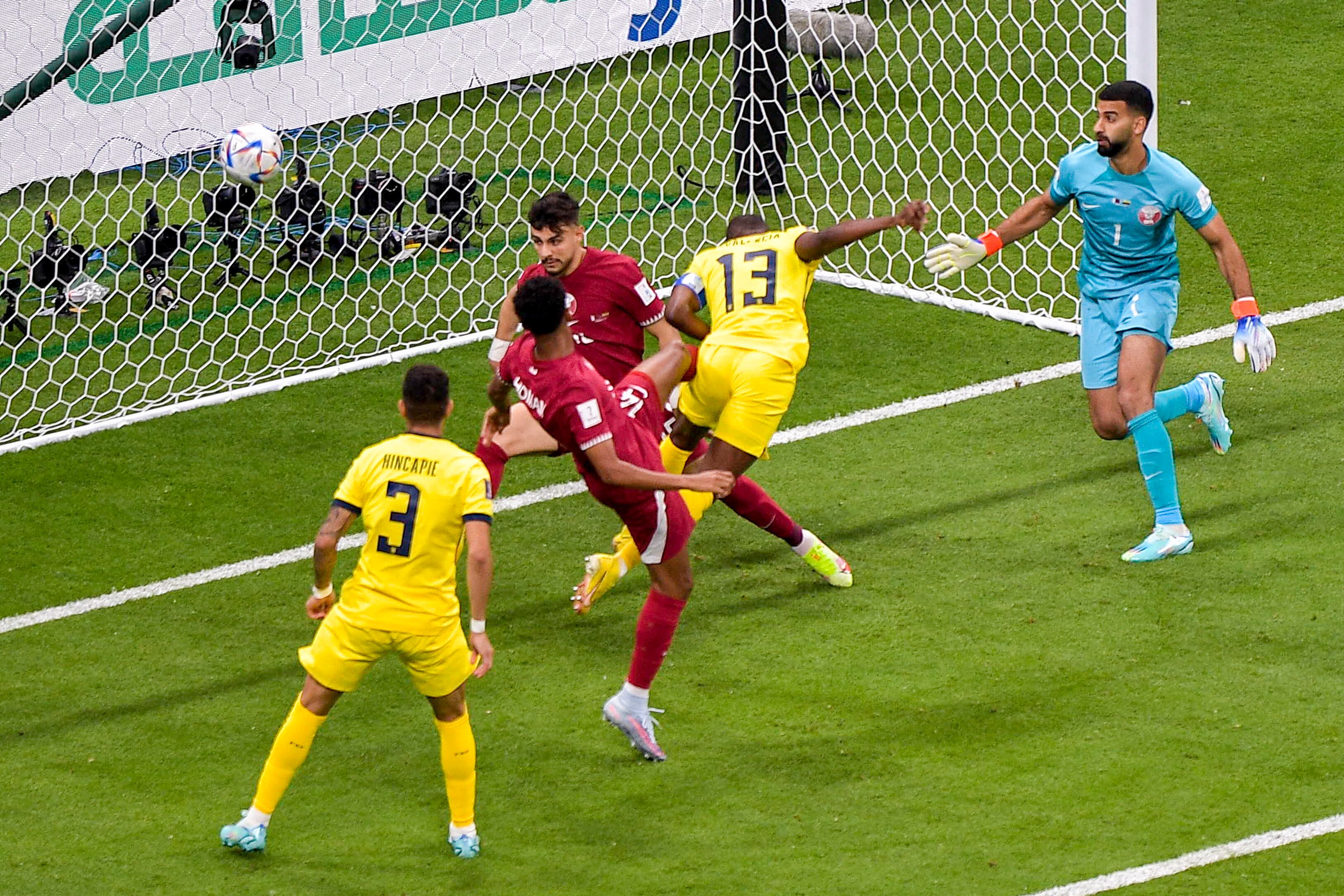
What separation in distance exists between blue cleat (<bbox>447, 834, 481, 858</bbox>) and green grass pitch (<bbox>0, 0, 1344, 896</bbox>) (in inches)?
1.9

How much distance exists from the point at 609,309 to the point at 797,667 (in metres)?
1.65

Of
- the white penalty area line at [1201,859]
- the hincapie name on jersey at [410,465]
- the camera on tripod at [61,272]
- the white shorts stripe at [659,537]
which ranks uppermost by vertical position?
the hincapie name on jersey at [410,465]

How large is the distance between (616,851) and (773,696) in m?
1.14

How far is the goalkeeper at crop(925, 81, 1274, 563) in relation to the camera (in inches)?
302

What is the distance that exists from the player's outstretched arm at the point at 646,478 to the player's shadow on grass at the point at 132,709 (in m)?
1.82

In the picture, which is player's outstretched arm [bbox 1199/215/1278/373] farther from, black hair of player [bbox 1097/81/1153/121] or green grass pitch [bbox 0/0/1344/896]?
green grass pitch [bbox 0/0/1344/896]

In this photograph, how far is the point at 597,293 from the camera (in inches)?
A: 303

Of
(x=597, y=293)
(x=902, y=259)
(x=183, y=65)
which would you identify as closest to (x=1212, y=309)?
(x=902, y=259)

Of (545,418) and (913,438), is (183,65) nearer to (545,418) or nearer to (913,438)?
(913,438)

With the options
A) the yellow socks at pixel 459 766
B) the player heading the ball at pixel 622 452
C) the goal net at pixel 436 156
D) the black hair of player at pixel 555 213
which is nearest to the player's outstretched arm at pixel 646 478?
the player heading the ball at pixel 622 452

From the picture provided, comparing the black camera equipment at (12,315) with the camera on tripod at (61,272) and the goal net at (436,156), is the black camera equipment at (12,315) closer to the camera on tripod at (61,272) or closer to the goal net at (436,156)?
the goal net at (436,156)

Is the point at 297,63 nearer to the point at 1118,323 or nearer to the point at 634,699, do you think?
the point at 1118,323

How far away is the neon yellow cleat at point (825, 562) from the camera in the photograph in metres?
7.63

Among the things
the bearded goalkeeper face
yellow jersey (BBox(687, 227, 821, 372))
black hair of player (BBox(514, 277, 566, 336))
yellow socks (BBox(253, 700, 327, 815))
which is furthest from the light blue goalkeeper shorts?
yellow socks (BBox(253, 700, 327, 815))
